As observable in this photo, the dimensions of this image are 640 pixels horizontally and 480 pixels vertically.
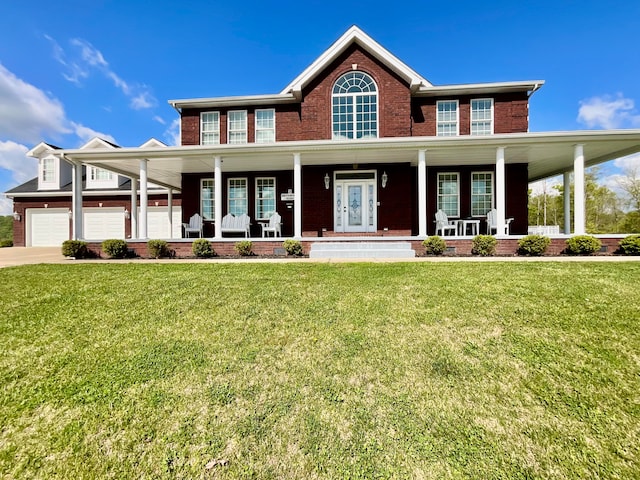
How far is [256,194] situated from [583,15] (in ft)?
47.5

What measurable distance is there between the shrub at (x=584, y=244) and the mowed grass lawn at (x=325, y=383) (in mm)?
4863

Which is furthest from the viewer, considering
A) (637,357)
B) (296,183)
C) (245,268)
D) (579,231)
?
(296,183)

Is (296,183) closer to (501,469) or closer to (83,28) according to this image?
(83,28)

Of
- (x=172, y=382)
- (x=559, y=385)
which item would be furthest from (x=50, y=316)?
(x=559, y=385)

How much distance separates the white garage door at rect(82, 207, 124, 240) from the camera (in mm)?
18094

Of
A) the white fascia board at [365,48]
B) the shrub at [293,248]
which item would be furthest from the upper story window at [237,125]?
the shrub at [293,248]

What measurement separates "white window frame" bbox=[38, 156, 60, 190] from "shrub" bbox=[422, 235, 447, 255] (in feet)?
69.7

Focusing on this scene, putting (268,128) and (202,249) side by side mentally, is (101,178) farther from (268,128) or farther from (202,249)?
(202,249)

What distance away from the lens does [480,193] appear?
13156 mm

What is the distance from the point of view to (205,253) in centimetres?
1009

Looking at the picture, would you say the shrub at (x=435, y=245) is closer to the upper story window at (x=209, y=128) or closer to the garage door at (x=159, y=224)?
the upper story window at (x=209, y=128)

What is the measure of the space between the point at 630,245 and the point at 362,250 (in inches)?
308

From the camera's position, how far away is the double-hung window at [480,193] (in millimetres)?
13125

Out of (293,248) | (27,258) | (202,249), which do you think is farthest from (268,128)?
(27,258)
